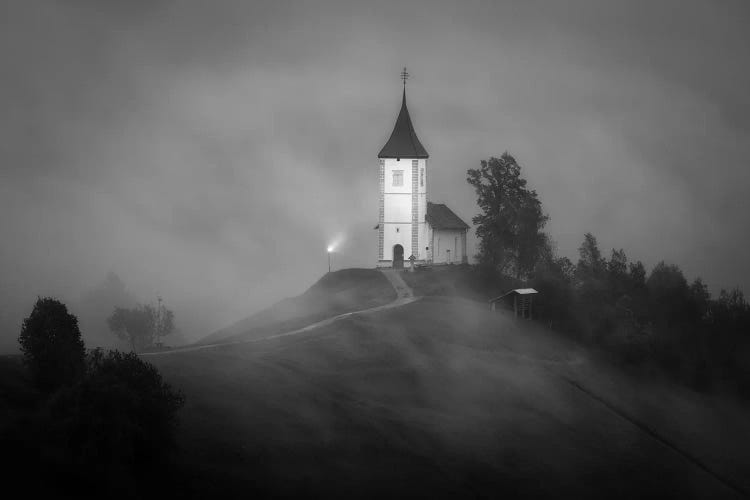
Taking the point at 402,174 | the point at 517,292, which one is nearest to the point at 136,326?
the point at 402,174

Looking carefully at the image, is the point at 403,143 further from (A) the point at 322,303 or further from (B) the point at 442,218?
(A) the point at 322,303

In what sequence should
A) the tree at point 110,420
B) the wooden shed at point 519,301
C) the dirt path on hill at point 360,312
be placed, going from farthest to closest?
the wooden shed at point 519,301 → the dirt path on hill at point 360,312 → the tree at point 110,420

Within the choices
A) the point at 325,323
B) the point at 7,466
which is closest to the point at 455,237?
the point at 325,323

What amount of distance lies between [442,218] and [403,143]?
9546mm

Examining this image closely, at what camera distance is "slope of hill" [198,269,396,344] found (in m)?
78.9

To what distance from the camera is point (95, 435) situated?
4122 centimetres

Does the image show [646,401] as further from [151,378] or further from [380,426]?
[151,378]

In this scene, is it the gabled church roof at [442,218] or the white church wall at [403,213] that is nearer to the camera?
the white church wall at [403,213]

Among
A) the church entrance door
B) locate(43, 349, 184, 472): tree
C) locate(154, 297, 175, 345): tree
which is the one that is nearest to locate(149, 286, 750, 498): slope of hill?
locate(43, 349, 184, 472): tree

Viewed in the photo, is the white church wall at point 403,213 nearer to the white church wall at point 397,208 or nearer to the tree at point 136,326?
the white church wall at point 397,208

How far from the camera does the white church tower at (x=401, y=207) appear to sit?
325 feet

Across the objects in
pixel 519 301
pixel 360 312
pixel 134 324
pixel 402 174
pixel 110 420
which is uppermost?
pixel 402 174

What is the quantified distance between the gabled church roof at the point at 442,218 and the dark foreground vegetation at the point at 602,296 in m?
5.96

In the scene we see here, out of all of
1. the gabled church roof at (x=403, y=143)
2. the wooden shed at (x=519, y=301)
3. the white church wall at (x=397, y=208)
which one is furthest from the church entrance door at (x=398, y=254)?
the wooden shed at (x=519, y=301)
